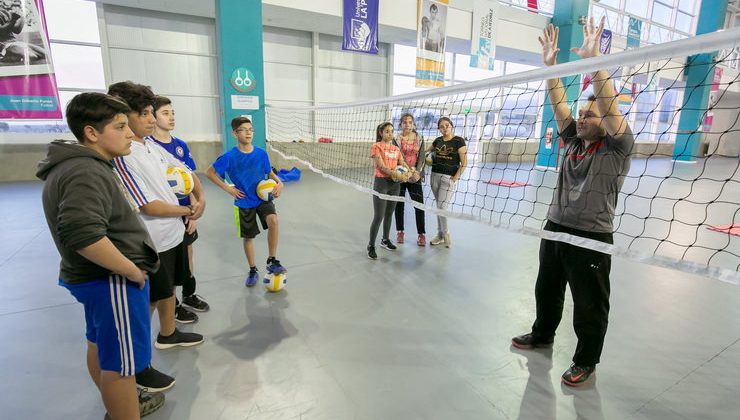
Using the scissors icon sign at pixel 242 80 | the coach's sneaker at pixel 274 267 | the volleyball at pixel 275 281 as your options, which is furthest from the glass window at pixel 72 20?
the volleyball at pixel 275 281

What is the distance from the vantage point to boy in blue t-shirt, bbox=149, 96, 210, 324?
7.99 ft

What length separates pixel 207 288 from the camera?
3205mm

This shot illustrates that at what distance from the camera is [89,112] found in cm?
133

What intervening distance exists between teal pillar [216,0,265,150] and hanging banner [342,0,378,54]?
2.09m

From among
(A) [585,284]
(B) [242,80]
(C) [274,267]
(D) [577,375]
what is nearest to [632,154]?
(A) [585,284]

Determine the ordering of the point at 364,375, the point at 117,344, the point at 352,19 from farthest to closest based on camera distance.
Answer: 1. the point at 352,19
2. the point at 364,375
3. the point at 117,344

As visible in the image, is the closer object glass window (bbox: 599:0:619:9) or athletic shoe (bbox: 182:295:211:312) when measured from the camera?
athletic shoe (bbox: 182:295:211:312)

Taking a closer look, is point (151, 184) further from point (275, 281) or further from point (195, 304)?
point (275, 281)

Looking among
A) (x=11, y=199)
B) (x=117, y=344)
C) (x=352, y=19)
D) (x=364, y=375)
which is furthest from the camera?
(x=352, y=19)

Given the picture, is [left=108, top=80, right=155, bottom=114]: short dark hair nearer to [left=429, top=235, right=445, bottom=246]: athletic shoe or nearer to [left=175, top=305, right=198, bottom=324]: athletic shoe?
[left=175, top=305, right=198, bottom=324]: athletic shoe

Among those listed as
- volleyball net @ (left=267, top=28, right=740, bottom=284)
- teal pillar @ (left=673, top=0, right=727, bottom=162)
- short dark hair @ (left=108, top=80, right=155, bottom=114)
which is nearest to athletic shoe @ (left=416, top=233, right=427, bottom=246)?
volleyball net @ (left=267, top=28, right=740, bottom=284)

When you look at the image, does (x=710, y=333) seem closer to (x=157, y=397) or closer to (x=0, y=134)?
(x=157, y=397)

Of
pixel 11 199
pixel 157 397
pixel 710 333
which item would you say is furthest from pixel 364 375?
pixel 11 199

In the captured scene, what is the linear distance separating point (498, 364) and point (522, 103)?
18659 millimetres
